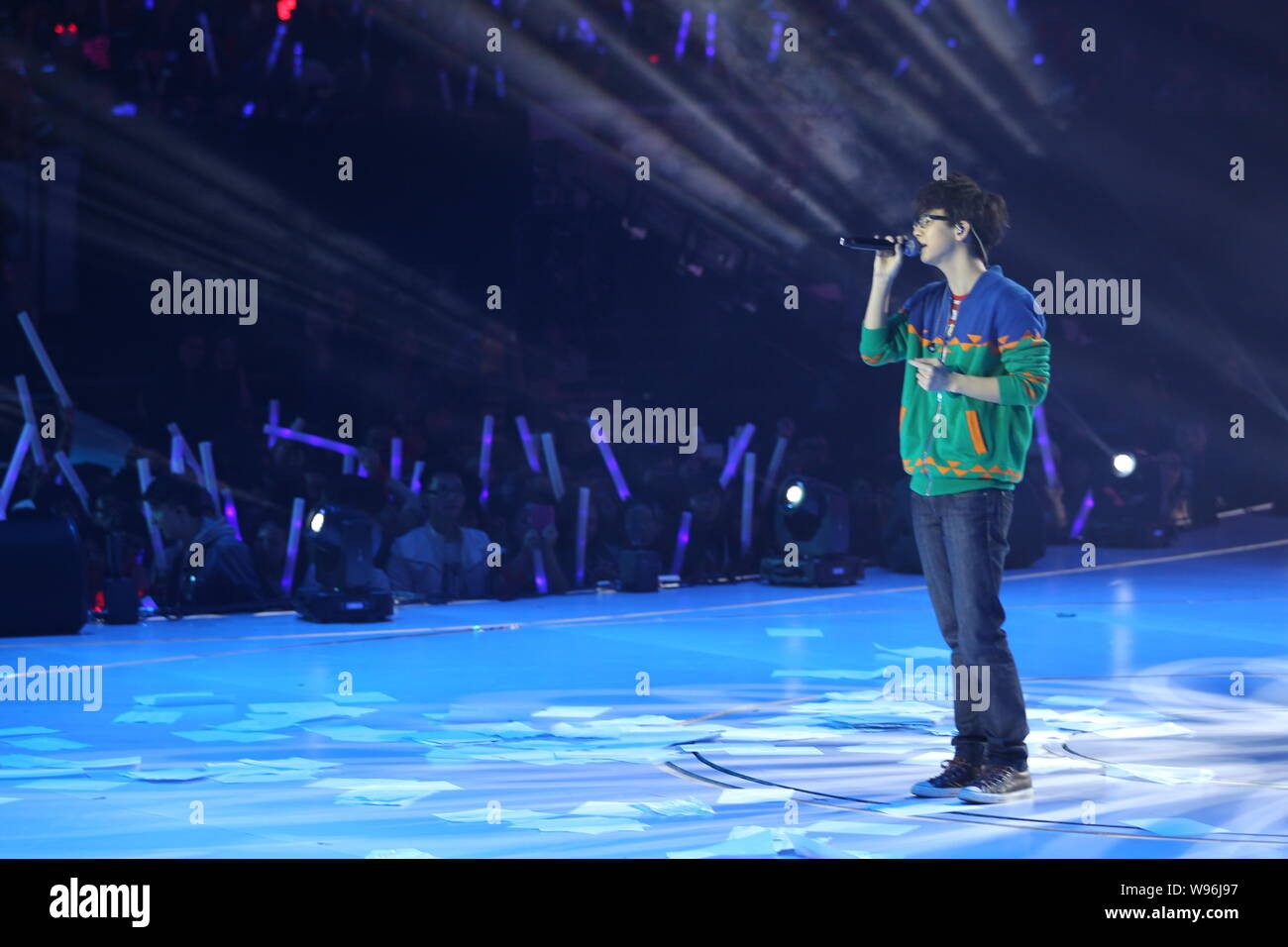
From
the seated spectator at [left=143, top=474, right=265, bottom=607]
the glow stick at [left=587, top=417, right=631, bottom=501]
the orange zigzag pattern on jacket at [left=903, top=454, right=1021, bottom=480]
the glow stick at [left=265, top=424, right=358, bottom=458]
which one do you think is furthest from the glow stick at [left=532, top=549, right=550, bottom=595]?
the orange zigzag pattern on jacket at [left=903, top=454, right=1021, bottom=480]

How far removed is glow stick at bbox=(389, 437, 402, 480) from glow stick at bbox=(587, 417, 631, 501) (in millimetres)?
1317

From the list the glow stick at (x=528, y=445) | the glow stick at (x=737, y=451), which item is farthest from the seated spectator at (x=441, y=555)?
the glow stick at (x=737, y=451)

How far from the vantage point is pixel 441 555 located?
30.7 ft

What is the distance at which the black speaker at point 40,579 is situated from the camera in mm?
7648

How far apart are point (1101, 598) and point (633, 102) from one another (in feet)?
20.8

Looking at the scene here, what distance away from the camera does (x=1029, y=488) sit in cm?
1166

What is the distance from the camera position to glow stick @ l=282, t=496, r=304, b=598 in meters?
9.16

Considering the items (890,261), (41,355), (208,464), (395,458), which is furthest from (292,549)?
(890,261)

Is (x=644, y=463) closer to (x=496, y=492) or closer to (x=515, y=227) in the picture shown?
(x=496, y=492)

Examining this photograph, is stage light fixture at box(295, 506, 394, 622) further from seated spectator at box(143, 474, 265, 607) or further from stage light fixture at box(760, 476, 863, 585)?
stage light fixture at box(760, 476, 863, 585)

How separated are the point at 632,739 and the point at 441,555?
4530 mm

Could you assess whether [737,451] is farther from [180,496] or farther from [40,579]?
[40,579]

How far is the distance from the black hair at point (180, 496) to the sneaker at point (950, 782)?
572 centimetres
